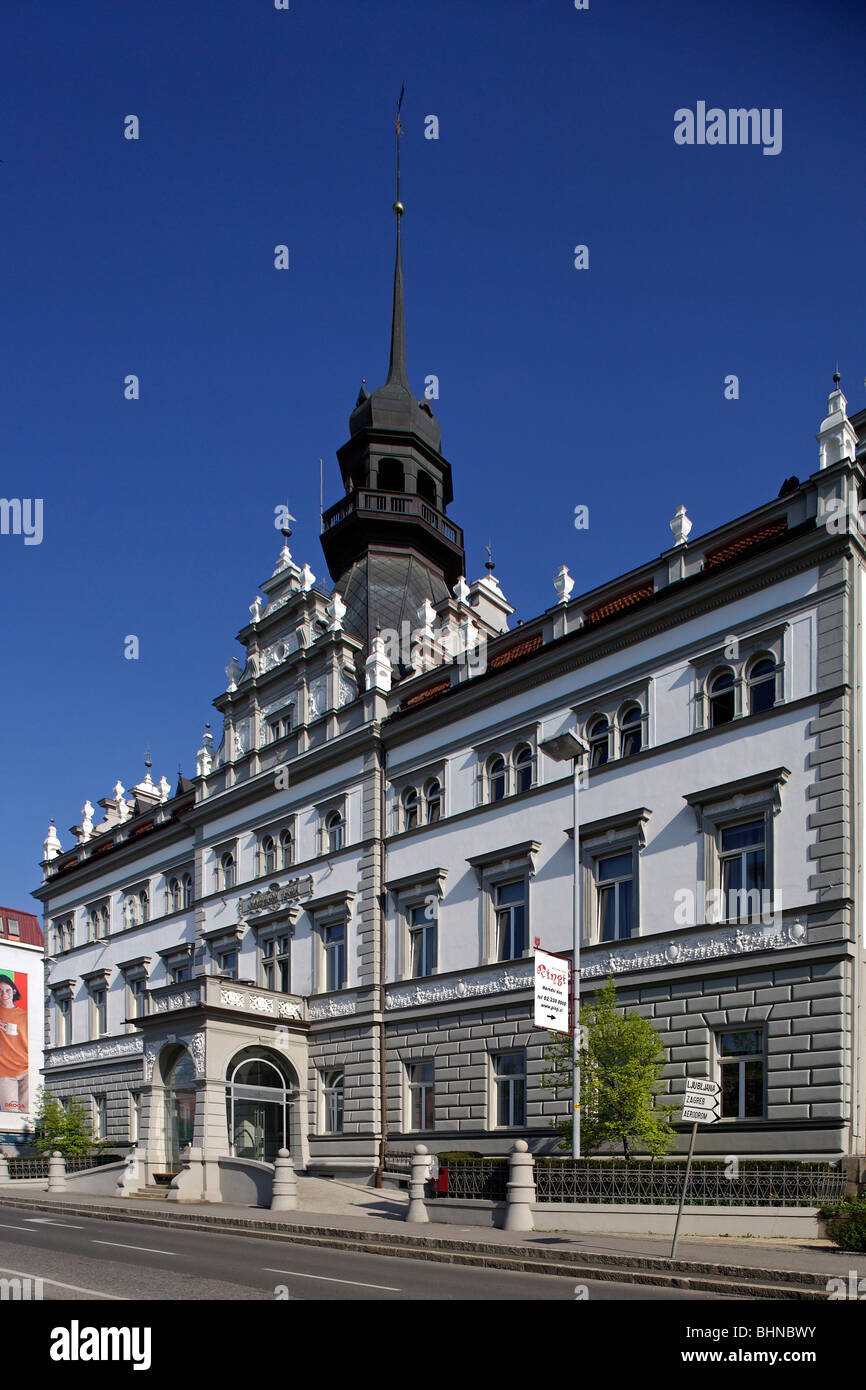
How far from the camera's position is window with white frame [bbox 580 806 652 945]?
2750cm

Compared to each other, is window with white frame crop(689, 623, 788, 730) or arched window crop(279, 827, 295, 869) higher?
window with white frame crop(689, 623, 788, 730)

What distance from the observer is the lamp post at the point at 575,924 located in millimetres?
24325

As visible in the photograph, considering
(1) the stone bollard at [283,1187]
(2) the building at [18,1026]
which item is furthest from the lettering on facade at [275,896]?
(2) the building at [18,1026]

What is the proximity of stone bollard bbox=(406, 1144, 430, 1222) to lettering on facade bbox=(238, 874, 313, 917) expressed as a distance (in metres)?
13.7

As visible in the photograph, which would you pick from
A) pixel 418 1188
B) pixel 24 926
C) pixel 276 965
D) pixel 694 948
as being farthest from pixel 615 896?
pixel 24 926

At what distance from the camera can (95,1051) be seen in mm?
49469

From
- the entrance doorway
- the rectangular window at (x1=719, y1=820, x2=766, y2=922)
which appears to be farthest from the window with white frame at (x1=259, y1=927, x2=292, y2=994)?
the rectangular window at (x1=719, y1=820, x2=766, y2=922)

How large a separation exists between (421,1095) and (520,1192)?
36.1 feet

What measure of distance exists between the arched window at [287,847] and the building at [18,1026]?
52.9 m

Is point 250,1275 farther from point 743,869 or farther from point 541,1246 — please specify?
point 743,869

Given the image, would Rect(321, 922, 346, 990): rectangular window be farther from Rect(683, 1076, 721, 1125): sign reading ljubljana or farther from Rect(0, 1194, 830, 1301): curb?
Rect(683, 1076, 721, 1125): sign reading ljubljana

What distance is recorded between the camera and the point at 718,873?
2564 centimetres
